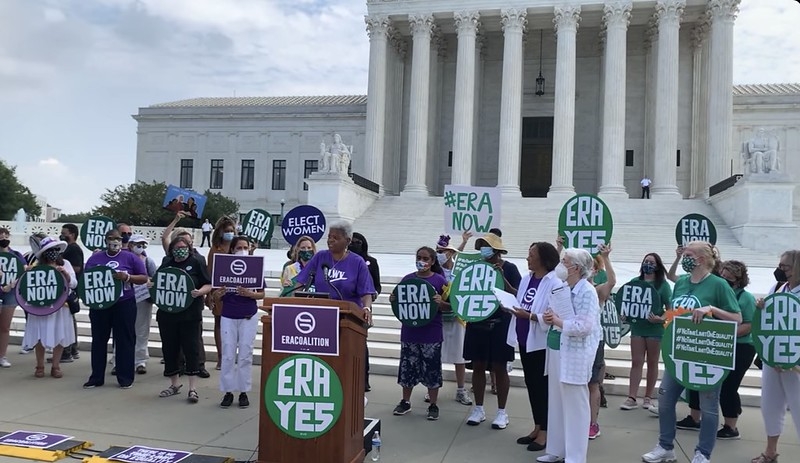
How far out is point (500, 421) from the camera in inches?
261

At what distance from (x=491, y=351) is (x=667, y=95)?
31401mm

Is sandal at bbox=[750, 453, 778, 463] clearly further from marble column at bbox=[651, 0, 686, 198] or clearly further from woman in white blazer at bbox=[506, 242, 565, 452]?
marble column at bbox=[651, 0, 686, 198]

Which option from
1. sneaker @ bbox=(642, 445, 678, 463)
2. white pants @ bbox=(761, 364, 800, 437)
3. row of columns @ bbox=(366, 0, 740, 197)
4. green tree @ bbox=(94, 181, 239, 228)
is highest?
row of columns @ bbox=(366, 0, 740, 197)

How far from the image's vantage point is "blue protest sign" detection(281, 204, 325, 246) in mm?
10352

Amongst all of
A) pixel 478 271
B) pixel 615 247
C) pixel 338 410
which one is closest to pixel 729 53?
pixel 615 247

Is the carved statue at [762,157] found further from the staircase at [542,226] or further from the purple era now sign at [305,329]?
the purple era now sign at [305,329]

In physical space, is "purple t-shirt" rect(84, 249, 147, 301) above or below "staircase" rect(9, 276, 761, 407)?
above

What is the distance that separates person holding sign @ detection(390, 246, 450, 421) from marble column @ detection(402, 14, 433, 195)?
29552 mm

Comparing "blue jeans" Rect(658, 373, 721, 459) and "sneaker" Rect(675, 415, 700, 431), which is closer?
"blue jeans" Rect(658, 373, 721, 459)

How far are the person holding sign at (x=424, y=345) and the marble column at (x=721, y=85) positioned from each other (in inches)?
1218

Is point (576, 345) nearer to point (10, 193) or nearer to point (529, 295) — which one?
point (529, 295)

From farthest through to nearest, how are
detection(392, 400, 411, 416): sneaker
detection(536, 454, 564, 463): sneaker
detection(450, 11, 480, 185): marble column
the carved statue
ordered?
detection(450, 11, 480, 185): marble column
the carved statue
detection(392, 400, 411, 416): sneaker
detection(536, 454, 564, 463): sneaker

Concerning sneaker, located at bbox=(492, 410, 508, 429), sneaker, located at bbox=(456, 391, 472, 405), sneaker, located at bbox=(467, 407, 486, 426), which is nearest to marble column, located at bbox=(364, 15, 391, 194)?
sneaker, located at bbox=(456, 391, 472, 405)

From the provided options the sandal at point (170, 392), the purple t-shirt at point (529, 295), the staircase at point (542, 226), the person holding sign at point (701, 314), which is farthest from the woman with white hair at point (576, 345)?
the staircase at point (542, 226)
